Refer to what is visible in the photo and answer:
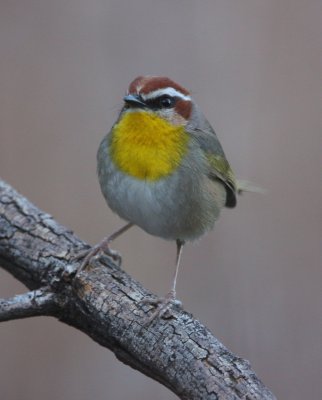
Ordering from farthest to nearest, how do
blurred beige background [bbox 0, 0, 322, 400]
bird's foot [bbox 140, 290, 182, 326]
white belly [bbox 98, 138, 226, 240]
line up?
blurred beige background [bbox 0, 0, 322, 400], white belly [bbox 98, 138, 226, 240], bird's foot [bbox 140, 290, 182, 326]

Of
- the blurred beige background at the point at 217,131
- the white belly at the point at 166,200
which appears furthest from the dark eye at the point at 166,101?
the blurred beige background at the point at 217,131

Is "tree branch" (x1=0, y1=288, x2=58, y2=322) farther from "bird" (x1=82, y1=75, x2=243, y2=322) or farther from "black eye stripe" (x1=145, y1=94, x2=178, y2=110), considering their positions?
"black eye stripe" (x1=145, y1=94, x2=178, y2=110)

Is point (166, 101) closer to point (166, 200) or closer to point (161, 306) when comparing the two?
point (166, 200)

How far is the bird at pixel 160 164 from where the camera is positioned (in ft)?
12.0

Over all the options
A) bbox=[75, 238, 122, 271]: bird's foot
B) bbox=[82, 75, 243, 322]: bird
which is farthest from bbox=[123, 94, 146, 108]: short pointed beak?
bbox=[75, 238, 122, 271]: bird's foot

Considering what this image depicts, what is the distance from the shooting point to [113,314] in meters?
3.18

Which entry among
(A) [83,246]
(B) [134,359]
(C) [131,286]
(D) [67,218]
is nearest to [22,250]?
(A) [83,246]

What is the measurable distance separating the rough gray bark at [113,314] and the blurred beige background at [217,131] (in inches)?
54.5

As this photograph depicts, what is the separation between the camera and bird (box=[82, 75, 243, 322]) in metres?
3.65

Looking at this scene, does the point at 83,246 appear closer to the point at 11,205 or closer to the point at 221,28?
the point at 11,205

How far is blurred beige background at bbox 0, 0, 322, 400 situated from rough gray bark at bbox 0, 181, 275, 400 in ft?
4.54

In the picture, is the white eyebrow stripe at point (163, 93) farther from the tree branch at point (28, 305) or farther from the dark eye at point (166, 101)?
the tree branch at point (28, 305)

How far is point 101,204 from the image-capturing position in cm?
531

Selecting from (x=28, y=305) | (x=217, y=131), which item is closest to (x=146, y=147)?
(x=28, y=305)
